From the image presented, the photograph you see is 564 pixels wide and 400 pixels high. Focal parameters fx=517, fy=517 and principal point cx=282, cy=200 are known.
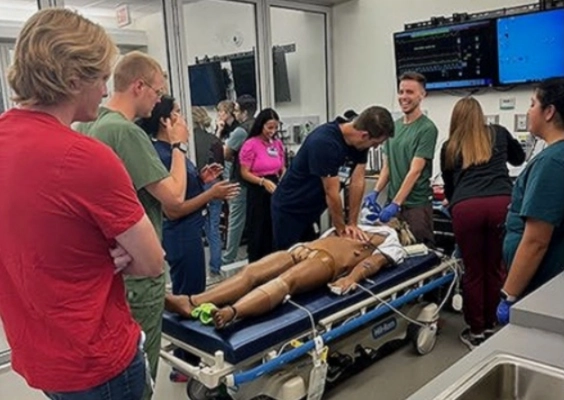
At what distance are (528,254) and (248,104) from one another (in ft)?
11.5

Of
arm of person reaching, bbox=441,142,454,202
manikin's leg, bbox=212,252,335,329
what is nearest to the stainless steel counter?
manikin's leg, bbox=212,252,335,329

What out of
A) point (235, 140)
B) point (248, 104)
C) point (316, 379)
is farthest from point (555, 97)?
point (248, 104)

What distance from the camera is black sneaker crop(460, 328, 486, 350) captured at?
321cm

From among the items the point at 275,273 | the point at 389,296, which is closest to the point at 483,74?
the point at 389,296

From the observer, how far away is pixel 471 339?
10.7ft

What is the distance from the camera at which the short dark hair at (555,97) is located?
6.32 ft

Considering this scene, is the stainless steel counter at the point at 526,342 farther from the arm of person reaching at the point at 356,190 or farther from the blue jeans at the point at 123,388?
the arm of person reaching at the point at 356,190

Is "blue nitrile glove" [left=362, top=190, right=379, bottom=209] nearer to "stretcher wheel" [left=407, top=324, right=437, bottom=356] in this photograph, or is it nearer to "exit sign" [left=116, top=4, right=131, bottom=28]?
"stretcher wheel" [left=407, top=324, right=437, bottom=356]

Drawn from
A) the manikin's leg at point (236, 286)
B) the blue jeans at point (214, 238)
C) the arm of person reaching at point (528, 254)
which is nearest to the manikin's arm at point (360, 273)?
the manikin's leg at point (236, 286)

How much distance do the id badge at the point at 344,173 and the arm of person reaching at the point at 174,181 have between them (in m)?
1.09

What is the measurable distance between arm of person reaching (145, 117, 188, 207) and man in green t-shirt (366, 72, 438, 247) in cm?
153

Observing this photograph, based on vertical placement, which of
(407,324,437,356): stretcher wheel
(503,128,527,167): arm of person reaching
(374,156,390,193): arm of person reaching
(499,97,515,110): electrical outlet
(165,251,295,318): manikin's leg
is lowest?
(407,324,437,356): stretcher wheel

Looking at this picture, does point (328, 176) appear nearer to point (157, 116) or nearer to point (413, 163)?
point (413, 163)

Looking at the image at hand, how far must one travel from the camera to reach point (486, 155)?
3012mm
